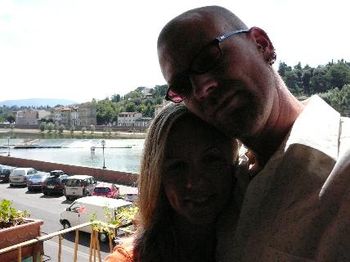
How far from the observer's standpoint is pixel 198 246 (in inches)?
54.7

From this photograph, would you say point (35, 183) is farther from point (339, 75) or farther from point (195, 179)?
point (195, 179)

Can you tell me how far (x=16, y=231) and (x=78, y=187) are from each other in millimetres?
12218

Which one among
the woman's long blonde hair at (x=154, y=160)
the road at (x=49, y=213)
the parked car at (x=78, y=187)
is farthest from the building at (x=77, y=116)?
the woman's long blonde hair at (x=154, y=160)

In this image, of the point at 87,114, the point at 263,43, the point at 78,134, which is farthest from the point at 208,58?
the point at 87,114

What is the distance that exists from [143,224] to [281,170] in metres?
0.69

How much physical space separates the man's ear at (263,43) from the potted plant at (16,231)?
4.02 m

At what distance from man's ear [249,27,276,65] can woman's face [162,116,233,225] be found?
284 mm

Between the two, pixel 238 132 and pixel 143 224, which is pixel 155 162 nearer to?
pixel 143 224

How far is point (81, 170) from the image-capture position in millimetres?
22375

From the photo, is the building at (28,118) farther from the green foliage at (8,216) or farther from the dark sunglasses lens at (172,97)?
the dark sunglasses lens at (172,97)

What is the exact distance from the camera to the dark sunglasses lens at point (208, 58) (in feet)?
3.34

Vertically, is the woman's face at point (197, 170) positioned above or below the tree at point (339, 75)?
below

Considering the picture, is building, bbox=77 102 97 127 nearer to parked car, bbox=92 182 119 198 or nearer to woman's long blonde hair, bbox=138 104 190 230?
parked car, bbox=92 182 119 198

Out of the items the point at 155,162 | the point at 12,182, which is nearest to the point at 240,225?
the point at 155,162
